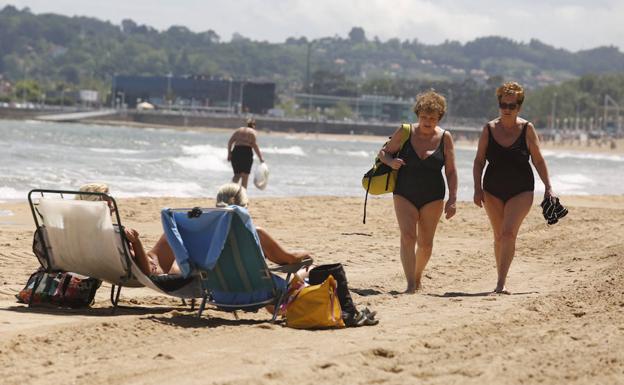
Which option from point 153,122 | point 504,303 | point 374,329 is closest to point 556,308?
point 504,303

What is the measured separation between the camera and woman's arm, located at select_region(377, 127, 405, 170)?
7.97 meters

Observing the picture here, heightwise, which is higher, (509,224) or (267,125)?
(509,224)

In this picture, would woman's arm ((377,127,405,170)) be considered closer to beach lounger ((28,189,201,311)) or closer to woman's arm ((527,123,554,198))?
woman's arm ((527,123,554,198))

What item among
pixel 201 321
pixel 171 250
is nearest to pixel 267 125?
pixel 171 250

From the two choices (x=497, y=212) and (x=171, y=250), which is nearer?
(x=171, y=250)

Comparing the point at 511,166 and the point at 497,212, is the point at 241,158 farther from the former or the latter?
the point at 511,166

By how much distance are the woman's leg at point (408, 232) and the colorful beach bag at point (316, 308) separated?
5.10 ft

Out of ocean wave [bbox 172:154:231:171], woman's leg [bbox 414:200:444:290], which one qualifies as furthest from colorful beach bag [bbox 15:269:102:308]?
ocean wave [bbox 172:154:231:171]

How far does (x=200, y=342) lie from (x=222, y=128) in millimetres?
138050

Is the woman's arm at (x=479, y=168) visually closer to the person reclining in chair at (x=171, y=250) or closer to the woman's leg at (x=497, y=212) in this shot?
the woman's leg at (x=497, y=212)

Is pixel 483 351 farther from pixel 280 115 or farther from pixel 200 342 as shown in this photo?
pixel 280 115

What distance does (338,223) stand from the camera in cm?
1421

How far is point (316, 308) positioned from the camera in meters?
6.44

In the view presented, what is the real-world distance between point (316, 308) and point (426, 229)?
1.87 metres
